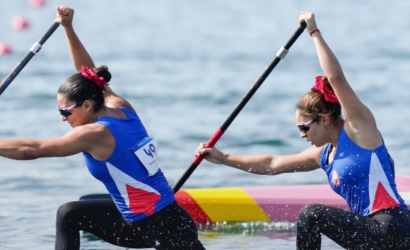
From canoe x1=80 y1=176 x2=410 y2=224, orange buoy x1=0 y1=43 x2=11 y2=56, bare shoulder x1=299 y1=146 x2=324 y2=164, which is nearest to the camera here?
bare shoulder x1=299 y1=146 x2=324 y2=164

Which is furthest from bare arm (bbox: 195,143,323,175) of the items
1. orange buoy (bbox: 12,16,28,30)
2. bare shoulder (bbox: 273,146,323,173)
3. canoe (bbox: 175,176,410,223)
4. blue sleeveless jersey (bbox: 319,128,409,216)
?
orange buoy (bbox: 12,16,28,30)

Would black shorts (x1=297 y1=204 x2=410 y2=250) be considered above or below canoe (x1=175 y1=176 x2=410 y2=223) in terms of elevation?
below

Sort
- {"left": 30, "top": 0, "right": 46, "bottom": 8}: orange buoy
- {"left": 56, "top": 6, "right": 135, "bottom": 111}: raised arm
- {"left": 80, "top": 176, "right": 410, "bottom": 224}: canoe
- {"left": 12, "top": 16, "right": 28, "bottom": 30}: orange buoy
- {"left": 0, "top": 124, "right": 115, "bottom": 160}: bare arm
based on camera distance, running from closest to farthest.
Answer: {"left": 0, "top": 124, "right": 115, "bottom": 160}: bare arm, {"left": 56, "top": 6, "right": 135, "bottom": 111}: raised arm, {"left": 80, "top": 176, "right": 410, "bottom": 224}: canoe, {"left": 12, "top": 16, "right": 28, "bottom": 30}: orange buoy, {"left": 30, "top": 0, "right": 46, "bottom": 8}: orange buoy

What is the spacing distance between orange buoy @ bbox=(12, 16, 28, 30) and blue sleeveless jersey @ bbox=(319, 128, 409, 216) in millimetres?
21005

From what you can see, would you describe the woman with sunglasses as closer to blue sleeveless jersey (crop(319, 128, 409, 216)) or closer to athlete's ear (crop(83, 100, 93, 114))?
blue sleeveless jersey (crop(319, 128, 409, 216))

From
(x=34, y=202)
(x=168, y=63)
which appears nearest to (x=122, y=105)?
(x=34, y=202)

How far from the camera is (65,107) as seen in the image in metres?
4.21

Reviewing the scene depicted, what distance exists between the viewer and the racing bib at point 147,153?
14.0ft

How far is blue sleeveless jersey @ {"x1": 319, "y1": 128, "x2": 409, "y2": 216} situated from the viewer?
4.18 metres

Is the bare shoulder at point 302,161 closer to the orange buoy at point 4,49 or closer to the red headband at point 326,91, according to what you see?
the red headband at point 326,91

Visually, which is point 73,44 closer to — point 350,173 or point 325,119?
point 325,119

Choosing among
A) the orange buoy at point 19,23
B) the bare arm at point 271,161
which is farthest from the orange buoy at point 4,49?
the bare arm at point 271,161

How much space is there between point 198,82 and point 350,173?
40.4 feet

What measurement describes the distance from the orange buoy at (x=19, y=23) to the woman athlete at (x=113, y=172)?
20498 millimetres
